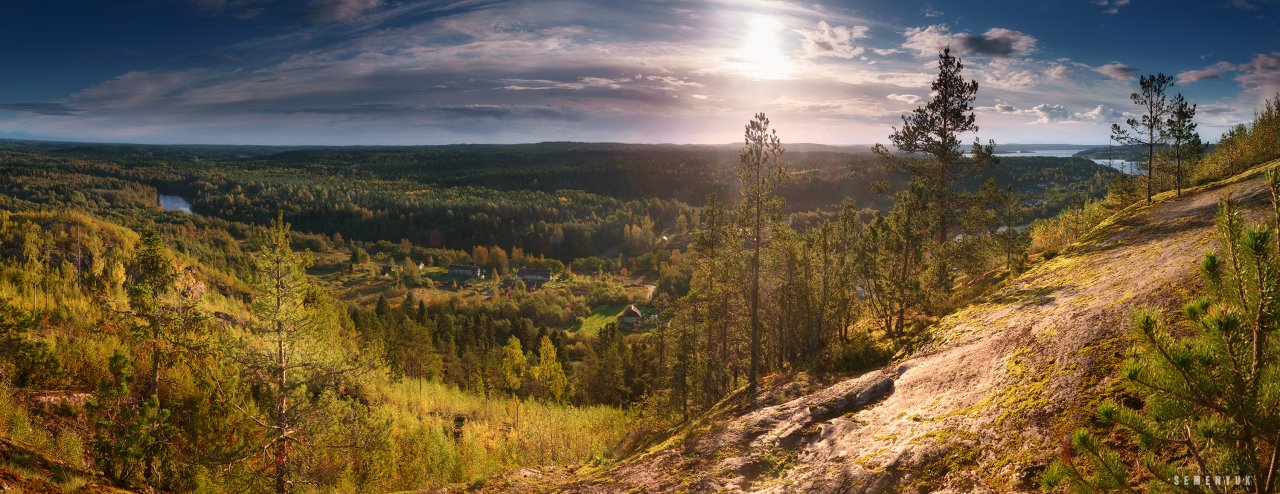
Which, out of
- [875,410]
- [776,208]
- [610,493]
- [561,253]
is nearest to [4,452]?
[610,493]

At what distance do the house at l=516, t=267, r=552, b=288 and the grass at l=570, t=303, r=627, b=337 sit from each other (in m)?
30.0

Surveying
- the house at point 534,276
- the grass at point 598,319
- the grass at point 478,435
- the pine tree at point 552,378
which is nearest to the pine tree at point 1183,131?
the grass at point 478,435

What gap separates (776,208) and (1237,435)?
54.2 feet

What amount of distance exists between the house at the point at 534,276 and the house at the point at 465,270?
1393 centimetres

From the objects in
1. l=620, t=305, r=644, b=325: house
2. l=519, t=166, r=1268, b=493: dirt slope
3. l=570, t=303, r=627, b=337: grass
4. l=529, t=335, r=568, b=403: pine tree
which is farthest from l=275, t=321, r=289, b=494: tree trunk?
l=620, t=305, r=644, b=325: house

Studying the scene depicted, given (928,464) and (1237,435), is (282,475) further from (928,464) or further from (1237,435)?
(1237,435)

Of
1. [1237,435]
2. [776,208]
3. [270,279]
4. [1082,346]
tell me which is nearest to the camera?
[1237,435]

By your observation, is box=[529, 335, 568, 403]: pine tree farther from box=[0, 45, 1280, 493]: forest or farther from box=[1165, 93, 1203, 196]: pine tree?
box=[1165, 93, 1203, 196]: pine tree

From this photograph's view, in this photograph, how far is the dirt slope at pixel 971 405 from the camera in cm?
734

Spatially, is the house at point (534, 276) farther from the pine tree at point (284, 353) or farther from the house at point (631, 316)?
the pine tree at point (284, 353)

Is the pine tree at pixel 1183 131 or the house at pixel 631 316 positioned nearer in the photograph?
the pine tree at pixel 1183 131

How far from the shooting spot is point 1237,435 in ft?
10.9

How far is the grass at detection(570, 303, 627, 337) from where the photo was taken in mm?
110887

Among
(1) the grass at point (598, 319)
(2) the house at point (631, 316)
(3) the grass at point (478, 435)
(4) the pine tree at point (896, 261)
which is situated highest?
(4) the pine tree at point (896, 261)
